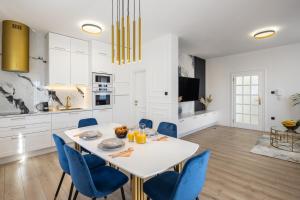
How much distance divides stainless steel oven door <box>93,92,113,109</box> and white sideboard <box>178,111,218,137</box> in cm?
197

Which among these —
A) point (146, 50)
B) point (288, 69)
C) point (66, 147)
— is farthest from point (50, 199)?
point (288, 69)

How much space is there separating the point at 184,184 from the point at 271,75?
5.28 meters

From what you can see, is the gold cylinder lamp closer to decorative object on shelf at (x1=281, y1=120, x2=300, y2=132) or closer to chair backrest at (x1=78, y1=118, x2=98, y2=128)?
chair backrest at (x1=78, y1=118, x2=98, y2=128)

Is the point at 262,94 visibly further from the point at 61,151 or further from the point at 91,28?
the point at 61,151

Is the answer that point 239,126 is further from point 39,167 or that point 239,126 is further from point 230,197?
point 39,167

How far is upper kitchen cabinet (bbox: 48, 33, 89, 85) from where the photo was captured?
11.1ft

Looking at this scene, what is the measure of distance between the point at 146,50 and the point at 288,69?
13.7ft

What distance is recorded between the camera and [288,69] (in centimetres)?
454

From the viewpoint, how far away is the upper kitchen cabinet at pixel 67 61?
11.1 ft

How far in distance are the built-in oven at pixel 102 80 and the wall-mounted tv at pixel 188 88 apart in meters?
1.98

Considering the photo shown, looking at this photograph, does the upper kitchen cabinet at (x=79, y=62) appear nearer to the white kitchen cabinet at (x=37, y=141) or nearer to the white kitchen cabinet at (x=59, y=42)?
the white kitchen cabinet at (x=59, y=42)

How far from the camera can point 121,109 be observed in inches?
177

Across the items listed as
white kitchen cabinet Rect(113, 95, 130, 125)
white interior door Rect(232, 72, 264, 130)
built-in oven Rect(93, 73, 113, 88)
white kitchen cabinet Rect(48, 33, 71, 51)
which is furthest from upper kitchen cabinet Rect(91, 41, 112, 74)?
white interior door Rect(232, 72, 264, 130)

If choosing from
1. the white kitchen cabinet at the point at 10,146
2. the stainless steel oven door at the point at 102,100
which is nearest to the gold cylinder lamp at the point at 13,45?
the white kitchen cabinet at the point at 10,146
